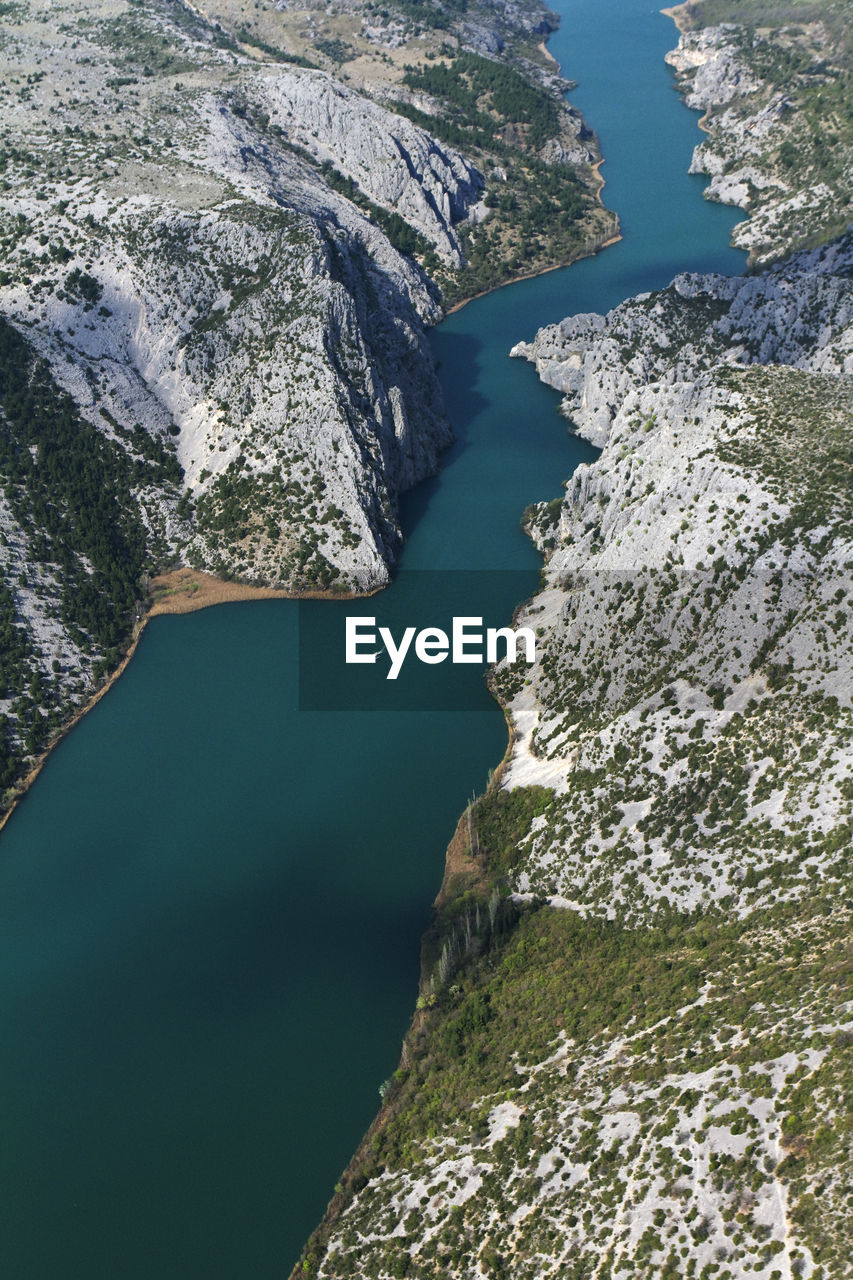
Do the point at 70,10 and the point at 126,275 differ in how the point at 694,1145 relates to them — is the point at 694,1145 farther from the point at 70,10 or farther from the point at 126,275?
the point at 70,10

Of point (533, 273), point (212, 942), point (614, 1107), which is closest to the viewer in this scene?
point (614, 1107)

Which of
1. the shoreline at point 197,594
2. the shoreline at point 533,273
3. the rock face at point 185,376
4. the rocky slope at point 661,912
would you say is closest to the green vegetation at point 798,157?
the shoreline at point 533,273

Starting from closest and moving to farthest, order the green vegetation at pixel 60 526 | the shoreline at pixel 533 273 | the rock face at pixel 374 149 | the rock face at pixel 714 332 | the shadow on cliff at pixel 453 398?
the green vegetation at pixel 60 526, the shadow on cliff at pixel 453 398, the rock face at pixel 714 332, the shoreline at pixel 533 273, the rock face at pixel 374 149

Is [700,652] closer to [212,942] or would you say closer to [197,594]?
[212,942]

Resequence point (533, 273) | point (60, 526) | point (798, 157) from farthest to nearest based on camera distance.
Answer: point (798, 157) → point (533, 273) → point (60, 526)

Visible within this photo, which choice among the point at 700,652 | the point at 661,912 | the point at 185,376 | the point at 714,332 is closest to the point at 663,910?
the point at 661,912

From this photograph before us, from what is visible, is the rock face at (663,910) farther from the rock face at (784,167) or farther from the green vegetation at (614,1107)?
the rock face at (784,167)
